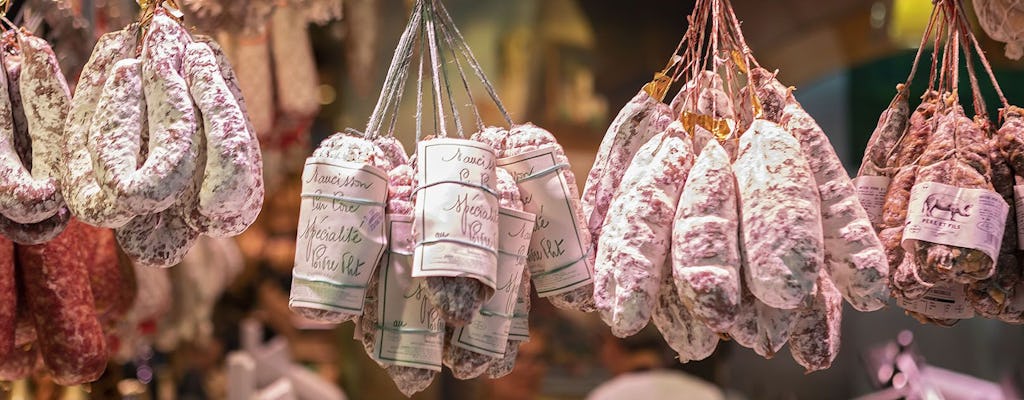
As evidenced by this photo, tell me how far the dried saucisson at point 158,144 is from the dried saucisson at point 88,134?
0.03 m

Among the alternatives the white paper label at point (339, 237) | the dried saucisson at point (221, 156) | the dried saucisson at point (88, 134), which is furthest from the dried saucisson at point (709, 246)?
the dried saucisson at point (88, 134)

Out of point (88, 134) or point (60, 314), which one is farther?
point (60, 314)

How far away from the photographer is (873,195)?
1.93 metres

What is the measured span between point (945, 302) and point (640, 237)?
0.66 meters

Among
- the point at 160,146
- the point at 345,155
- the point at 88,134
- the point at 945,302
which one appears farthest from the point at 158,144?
the point at 945,302

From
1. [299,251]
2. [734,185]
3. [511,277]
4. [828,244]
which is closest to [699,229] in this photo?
[734,185]

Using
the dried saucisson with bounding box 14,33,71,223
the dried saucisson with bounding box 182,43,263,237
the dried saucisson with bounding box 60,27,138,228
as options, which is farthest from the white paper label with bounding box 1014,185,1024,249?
the dried saucisson with bounding box 14,33,71,223

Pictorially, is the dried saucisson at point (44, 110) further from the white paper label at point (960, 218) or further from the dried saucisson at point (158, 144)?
the white paper label at point (960, 218)

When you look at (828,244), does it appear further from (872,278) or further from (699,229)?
(699,229)

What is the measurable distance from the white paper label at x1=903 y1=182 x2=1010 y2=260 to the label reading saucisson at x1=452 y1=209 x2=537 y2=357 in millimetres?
643

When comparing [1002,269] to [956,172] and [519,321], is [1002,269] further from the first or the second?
[519,321]

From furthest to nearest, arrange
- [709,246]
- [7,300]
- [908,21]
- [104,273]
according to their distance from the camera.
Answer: [908,21] → [104,273] → [7,300] → [709,246]

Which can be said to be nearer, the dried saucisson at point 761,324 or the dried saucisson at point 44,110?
the dried saucisson at point 761,324

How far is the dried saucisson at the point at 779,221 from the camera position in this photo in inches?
60.0
